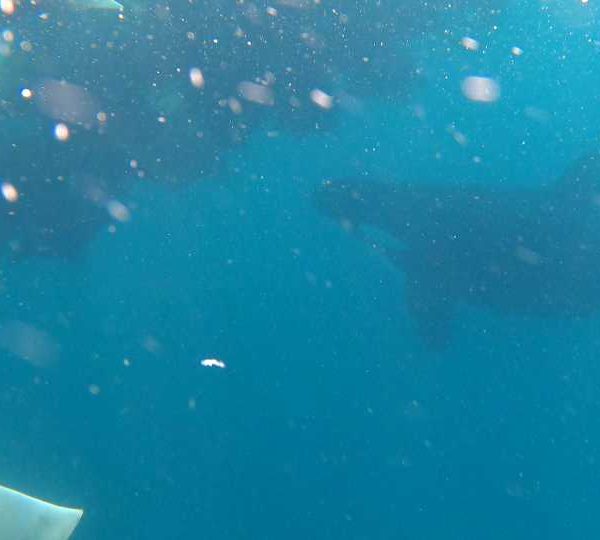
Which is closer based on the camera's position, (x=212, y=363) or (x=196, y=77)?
(x=212, y=363)

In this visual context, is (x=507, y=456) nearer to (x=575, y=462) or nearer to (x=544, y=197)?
(x=575, y=462)

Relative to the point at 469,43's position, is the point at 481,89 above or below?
below

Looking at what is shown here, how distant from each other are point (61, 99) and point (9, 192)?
3.59 ft

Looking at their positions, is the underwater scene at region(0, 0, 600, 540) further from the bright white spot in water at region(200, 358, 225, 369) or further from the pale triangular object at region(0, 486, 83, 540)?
the pale triangular object at region(0, 486, 83, 540)

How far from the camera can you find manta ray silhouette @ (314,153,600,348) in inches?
263

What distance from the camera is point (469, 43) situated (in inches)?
276

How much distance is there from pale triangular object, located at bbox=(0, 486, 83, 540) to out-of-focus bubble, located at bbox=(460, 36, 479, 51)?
228 inches

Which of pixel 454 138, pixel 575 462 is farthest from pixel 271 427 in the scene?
pixel 454 138

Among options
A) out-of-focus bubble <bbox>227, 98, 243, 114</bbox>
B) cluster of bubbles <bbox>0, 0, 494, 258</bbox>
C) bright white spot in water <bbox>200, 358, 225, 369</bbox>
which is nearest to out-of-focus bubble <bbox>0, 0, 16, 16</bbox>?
cluster of bubbles <bbox>0, 0, 494, 258</bbox>

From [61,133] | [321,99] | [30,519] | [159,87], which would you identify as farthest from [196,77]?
[30,519]

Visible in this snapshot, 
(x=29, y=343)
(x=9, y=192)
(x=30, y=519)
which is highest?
(x=9, y=192)

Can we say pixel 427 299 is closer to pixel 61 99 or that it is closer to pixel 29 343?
pixel 29 343

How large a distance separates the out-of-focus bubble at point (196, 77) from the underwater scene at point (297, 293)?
22 mm

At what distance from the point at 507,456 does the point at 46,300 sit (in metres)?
4.97
